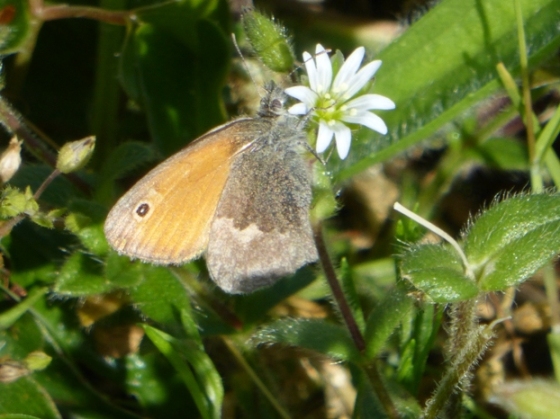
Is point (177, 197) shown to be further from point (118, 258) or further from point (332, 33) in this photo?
point (332, 33)

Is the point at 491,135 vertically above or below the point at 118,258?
above

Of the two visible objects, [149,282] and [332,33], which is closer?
[149,282]

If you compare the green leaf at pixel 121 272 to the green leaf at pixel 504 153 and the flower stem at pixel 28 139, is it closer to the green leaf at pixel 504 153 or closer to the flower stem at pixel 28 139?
the flower stem at pixel 28 139

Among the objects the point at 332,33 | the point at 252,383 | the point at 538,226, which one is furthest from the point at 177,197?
the point at 332,33

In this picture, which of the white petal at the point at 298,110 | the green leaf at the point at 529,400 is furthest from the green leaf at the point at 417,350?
the green leaf at the point at 529,400

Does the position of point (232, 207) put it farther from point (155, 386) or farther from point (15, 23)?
point (15, 23)
